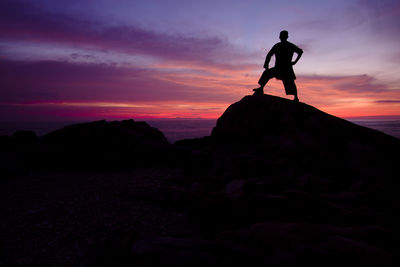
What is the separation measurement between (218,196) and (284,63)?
776 cm

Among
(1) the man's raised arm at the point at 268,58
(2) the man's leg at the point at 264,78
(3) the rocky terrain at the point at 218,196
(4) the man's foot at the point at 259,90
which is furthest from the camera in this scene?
(4) the man's foot at the point at 259,90

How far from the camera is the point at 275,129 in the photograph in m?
10.8

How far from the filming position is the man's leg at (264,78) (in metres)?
11.7

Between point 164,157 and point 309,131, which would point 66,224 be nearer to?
point 164,157

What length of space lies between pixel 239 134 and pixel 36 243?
8993mm

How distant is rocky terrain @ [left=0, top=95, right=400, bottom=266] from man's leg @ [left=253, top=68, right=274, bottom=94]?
559 mm

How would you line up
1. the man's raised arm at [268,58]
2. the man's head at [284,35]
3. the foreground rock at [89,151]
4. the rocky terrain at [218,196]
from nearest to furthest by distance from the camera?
the rocky terrain at [218,196] → the man's head at [284,35] → the man's raised arm at [268,58] → the foreground rock at [89,151]

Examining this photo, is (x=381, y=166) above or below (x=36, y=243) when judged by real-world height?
above

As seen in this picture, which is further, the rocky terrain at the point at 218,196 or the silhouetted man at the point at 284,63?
the silhouetted man at the point at 284,63

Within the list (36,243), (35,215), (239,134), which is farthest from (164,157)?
(36,243)

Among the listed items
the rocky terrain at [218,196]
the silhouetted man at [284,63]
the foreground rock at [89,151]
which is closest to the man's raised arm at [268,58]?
the silhouetted man at [284,63]

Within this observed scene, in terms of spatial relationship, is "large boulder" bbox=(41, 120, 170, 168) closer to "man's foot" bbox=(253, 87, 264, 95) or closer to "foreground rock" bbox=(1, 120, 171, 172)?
"foreground rock" bbox=(1, 120, 171, 172)

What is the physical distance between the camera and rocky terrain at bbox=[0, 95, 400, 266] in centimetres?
365

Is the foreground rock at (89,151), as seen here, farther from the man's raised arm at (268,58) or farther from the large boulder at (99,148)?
the man's raised arm at (268,58)
